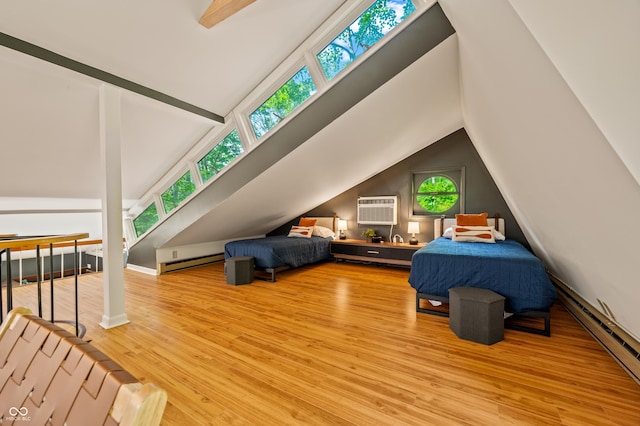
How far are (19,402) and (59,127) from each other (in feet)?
11.3

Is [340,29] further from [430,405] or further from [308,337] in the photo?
[430,405]

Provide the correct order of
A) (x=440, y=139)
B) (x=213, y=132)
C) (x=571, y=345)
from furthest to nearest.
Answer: (x=440, y=139)
(x=213, y=132)
(x=571, y=345)

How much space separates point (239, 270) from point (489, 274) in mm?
3142

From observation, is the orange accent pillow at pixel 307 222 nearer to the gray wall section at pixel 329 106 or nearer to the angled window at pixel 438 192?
the angled window at pixel 438 192

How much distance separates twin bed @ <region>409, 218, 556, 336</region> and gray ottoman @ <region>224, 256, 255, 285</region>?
2340 mm

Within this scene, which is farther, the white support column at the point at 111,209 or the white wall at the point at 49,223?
the white wall at the point at 49,223

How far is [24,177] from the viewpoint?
341cm

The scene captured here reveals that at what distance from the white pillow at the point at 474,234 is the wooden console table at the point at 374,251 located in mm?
815

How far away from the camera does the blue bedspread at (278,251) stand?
4172mm

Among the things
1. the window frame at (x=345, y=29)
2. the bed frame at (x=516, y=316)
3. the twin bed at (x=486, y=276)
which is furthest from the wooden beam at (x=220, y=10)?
the bed frame at (x=516, y=316)

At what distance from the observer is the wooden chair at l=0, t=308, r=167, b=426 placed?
0.46m

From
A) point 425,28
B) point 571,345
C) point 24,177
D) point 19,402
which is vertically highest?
point 425,28

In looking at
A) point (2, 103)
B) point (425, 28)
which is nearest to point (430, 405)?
point (425, 28)

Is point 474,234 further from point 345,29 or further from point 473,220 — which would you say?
point 345,29
